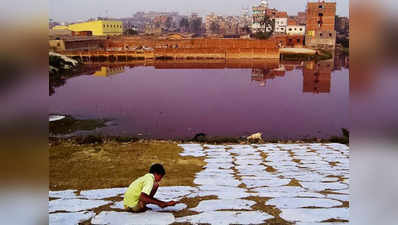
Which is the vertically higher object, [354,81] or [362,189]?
[354,81]

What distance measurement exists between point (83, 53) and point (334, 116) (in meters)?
7.81

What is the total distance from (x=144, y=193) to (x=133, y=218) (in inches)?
9.4

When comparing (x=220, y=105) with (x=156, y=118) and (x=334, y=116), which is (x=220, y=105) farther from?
(x=334, y=116)

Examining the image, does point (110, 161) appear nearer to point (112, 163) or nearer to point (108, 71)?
point (112, 163)

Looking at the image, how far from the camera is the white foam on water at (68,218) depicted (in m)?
3.64

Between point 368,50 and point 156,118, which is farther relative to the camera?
point 156,118

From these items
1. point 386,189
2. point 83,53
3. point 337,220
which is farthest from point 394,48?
point 83,53

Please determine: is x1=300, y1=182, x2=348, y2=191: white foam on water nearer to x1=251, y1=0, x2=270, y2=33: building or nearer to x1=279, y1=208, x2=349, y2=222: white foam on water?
x1=279, y1=208, x2=349, y2=222: white foam on water

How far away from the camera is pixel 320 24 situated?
13594 mm

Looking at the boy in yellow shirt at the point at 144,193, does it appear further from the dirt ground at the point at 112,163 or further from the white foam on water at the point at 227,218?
the dirt ground at the point at 112,163

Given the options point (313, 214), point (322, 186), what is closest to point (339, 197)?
point (322, 186)

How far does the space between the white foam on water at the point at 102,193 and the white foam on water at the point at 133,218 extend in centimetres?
63

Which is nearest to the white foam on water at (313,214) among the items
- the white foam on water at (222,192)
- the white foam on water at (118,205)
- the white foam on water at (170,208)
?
the white foam on water at (222,192)

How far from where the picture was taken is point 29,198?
1465 millimetres
